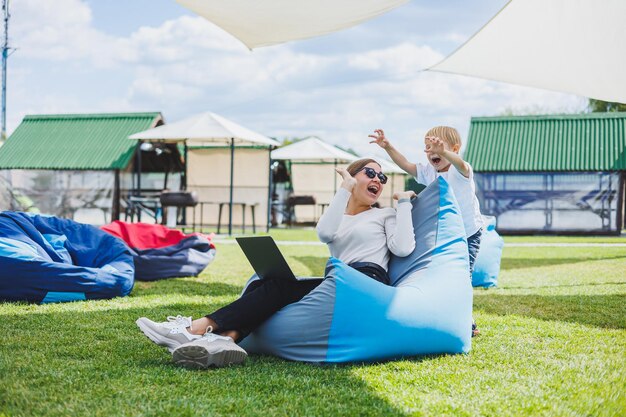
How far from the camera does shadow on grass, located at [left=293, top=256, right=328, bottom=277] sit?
765cm

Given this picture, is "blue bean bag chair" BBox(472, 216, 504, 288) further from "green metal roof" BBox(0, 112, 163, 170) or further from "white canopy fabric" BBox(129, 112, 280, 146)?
"green metal roof" BBox(0, 112, 163, 170)

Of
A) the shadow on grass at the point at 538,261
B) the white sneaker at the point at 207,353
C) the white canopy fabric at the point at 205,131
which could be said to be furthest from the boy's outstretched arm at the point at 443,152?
the white canopy fabric at the point at 205,131

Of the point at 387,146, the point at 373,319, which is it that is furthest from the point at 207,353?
the point at 387,146

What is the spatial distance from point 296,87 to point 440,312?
304 inches

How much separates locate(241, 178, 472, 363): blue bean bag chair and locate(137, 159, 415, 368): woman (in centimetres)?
12

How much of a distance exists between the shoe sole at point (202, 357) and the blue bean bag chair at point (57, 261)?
7.42 ft

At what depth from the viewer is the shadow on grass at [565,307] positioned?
4574 millimetres

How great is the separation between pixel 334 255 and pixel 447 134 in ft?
3.35

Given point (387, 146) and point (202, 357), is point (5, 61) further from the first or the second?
point (202, 357)

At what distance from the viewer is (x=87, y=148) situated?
17.2m

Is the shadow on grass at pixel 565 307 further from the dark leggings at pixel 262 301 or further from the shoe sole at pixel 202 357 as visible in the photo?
the shoe sole at pixel 202 357

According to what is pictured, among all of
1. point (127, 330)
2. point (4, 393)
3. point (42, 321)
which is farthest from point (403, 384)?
point (42, 321)

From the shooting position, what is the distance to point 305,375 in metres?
2.96

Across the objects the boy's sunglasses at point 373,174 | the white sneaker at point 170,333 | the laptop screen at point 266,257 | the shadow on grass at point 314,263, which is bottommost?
the shadow on grass at point 314,263
